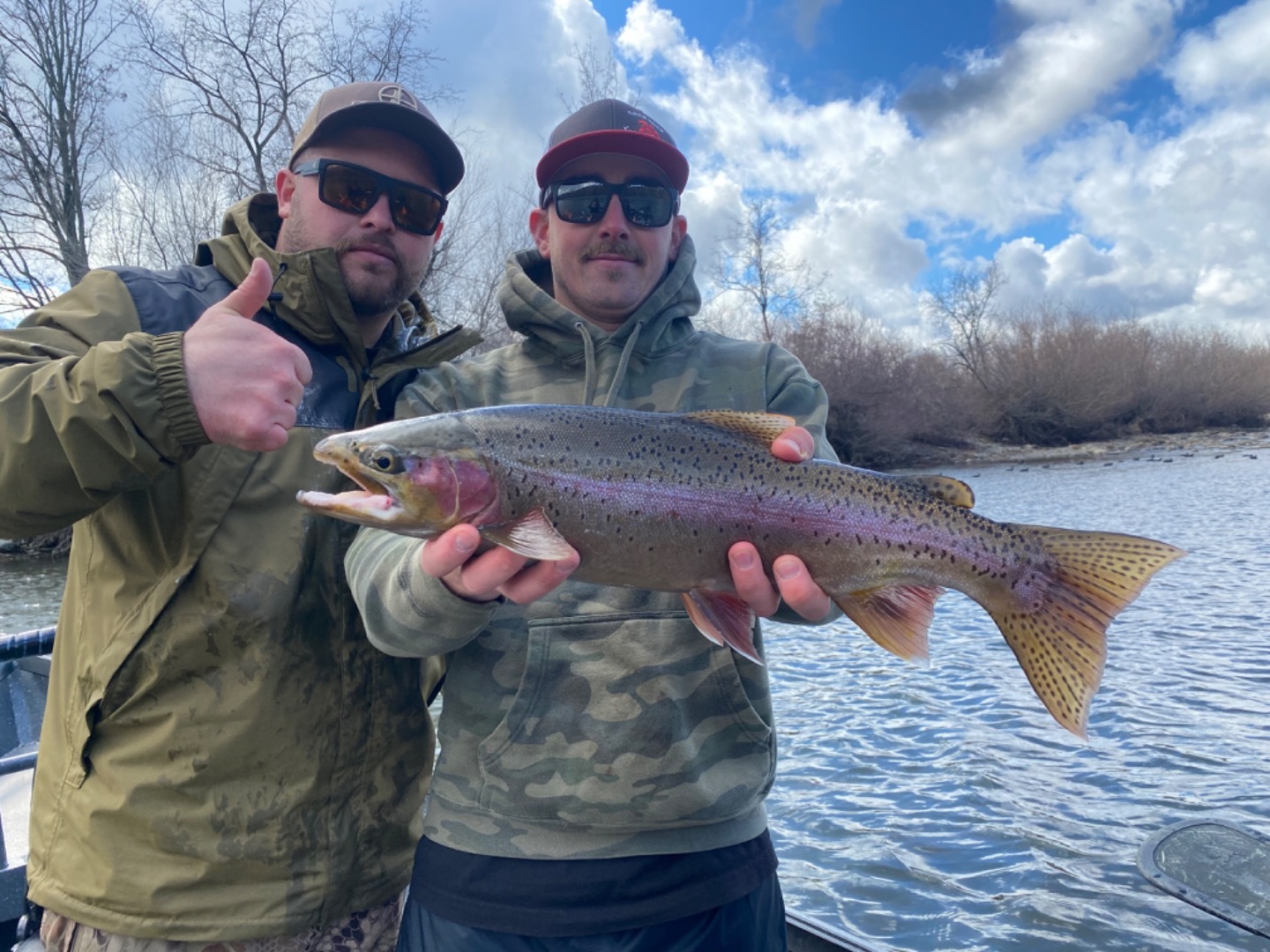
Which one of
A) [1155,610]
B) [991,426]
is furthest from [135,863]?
[991,426]

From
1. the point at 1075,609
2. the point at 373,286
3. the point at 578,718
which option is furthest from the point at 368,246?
the point at 1075,609

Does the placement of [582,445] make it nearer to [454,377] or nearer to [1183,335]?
[454,377]

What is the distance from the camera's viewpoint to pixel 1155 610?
513 inches

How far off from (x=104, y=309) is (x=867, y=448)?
44.8 metres

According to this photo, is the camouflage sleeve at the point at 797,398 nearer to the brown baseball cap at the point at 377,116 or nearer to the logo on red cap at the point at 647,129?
the logo on red cap at the point at 647,129

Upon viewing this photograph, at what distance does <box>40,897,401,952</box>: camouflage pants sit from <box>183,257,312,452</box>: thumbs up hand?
142 cm

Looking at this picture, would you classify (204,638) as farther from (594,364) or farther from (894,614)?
(894,614)

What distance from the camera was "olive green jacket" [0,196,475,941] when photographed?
2.32 meters

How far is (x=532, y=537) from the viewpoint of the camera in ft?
7.22

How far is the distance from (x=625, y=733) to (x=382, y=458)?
3.32 ft

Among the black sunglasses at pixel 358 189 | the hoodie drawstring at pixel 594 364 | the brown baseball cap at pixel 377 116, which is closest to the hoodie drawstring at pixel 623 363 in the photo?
the hoodie drawstring at pixel 594 364

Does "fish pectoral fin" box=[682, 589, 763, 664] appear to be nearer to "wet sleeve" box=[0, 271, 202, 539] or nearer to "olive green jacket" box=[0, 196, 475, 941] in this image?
"olive green jacket" box=[0, 196, 475, 941]

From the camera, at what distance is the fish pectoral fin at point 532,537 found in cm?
213

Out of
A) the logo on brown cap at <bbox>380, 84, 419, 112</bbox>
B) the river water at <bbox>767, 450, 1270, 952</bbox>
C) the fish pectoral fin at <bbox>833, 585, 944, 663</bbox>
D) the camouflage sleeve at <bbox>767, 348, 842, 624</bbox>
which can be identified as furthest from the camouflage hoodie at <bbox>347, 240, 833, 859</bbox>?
the river water at <bbox>767, 450, 1270, 952</bbox>
